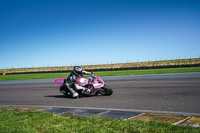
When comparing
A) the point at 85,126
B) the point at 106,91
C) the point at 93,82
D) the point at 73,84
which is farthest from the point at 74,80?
the point at 85,126

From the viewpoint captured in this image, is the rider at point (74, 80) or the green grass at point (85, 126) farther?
the rider at point (74, 80)

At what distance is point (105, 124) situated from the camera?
173 inches

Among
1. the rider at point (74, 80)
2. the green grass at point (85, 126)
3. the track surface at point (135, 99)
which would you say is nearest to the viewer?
the green grass at point (85, 126)

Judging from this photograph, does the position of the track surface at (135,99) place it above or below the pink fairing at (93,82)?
below

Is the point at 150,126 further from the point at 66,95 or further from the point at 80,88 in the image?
the point at 66,95

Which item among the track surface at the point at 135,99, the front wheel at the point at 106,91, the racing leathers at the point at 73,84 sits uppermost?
the racing leathers at the point at 73,84

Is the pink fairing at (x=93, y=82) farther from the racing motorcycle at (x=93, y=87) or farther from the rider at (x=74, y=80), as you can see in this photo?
the rider at (x=74, y=80)

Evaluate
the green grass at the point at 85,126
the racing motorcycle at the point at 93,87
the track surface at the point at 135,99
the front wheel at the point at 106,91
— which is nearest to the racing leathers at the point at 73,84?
the racing motorcycle at the point at 93,87

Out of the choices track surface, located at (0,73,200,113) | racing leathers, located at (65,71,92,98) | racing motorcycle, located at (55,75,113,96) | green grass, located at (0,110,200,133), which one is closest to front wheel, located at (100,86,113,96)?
racing motorcycle, located at (55,75,113,96)

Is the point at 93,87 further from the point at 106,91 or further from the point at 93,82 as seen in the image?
the point at 106,91

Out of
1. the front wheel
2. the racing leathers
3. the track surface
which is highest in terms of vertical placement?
the racing leathers

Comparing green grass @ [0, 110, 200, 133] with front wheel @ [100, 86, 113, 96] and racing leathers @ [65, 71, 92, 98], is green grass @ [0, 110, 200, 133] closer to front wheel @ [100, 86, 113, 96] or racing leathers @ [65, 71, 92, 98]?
racing leathers @ [65, 71, 92, 98]

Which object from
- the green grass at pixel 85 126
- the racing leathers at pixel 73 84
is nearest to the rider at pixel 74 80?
the racing leathers at pixel 73 84

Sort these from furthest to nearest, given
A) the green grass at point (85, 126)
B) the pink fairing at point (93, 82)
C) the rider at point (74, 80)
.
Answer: the rider at point (74, 80)
the pink fairing at point (93, 82)
the green grass at point (85, 126)
